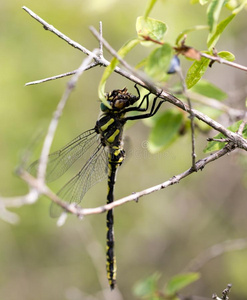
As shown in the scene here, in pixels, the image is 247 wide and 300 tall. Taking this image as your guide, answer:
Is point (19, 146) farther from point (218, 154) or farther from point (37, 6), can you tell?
point (218, 154)

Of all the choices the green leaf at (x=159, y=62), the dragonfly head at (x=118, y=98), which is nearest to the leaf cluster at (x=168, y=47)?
the green leaf at (x=159, y=62)

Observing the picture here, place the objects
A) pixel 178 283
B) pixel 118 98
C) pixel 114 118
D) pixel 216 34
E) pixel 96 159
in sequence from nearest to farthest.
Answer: pixel 216 34
pixel 118 98
pixel 114 118
pixel 178 283
pixel 96 159

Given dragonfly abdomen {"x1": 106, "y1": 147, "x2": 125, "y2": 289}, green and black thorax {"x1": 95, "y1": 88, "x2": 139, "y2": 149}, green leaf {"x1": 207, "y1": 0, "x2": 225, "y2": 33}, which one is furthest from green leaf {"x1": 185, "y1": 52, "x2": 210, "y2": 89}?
dragonfly abdomen {"x1": 106, "y1": 147, "x2": 125, "y2": 289}

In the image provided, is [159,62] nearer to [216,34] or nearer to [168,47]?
[168,47]

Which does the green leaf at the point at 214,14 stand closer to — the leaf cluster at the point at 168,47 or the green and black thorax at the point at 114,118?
the leaf cluster at the point at 168,47

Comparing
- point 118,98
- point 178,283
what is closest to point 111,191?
point 178,283

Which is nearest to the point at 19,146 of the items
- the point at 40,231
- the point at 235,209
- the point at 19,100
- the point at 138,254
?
the point at 19,100

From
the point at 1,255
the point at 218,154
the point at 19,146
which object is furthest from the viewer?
the point at 1,255
